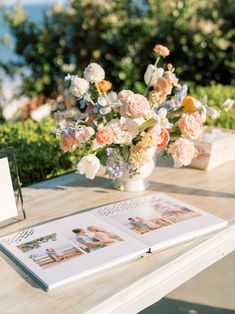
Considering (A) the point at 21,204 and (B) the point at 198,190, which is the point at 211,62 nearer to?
(B) the point at 198,190

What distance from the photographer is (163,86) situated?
180cm

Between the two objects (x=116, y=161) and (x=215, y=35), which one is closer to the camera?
(x=116, y=161)

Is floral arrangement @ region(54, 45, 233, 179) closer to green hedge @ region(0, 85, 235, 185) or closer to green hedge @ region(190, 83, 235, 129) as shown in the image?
green hedge @ region(0, 85, 235, 185)

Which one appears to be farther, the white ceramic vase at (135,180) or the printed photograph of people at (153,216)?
the white ceramic vase at (135,180)

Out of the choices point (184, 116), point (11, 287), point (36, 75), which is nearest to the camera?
point (11, 287)

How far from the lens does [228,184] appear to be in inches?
75.0

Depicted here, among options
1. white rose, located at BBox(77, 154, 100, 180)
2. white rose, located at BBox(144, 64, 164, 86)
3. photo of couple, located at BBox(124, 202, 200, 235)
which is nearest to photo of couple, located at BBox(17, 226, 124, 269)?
photo of couple, located at BBox(124, 202, 200, 235)

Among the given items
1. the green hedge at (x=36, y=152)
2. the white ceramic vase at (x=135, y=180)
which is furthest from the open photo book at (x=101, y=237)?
the green hedge at (x=36, y=152)

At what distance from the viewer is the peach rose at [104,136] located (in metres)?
1.60

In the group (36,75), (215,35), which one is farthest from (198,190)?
(36,75)

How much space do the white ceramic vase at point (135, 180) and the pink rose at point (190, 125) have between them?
17 centimetres

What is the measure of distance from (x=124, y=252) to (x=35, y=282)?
0.25m

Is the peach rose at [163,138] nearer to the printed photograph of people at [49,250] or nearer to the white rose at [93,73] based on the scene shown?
the white rose at [93,73]

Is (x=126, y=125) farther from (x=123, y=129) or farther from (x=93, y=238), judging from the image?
(x=93, y=238)
